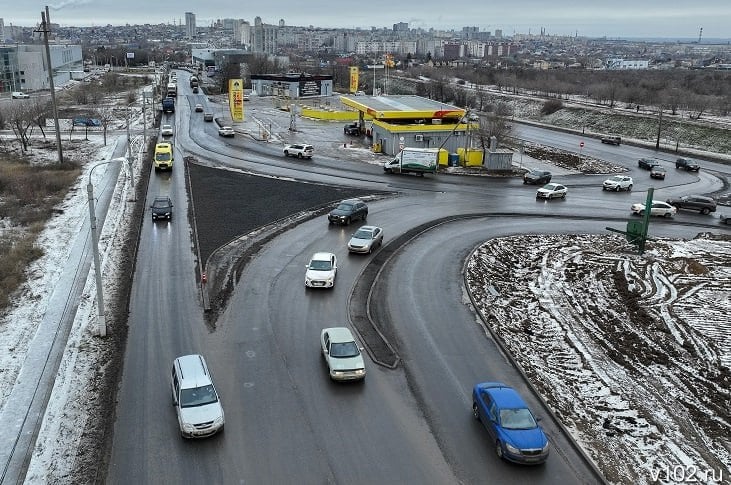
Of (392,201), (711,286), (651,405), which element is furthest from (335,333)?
(392,201)

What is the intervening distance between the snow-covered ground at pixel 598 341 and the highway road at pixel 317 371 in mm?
1256

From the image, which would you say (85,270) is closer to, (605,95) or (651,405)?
(651,405)

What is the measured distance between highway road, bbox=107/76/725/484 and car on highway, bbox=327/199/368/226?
26.5 inches

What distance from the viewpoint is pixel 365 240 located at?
31.8 meters

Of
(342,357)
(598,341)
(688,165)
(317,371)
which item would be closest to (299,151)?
(688,165)

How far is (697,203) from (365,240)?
88.5 ft

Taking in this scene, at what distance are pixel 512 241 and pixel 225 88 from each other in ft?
339

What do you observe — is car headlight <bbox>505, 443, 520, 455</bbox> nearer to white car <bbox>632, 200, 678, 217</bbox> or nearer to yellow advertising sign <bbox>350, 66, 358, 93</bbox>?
white car <bbox>632, 200, 678, 217</bbox>

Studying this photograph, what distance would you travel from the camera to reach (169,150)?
2020 inches

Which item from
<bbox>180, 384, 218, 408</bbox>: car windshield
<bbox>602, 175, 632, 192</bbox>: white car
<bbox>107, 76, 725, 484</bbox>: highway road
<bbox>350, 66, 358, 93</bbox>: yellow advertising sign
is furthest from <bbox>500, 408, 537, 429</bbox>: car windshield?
<bbox>350, 66, 358, 93</bbox>: yellow advertising sign

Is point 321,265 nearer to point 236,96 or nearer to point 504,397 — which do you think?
point 504,397

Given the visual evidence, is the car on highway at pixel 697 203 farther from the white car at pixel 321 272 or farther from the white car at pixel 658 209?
the white car at pixel 321 272

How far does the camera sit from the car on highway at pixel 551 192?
1790 inches

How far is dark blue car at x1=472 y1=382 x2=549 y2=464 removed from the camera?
619 inches
